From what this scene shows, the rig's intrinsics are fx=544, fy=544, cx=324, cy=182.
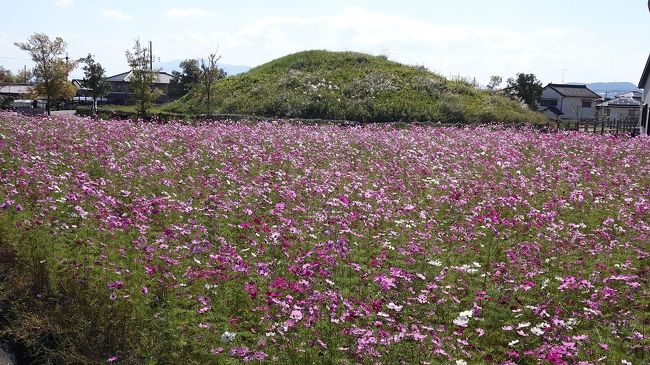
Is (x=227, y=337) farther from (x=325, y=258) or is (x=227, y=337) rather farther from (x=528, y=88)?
(x=528, y=88)

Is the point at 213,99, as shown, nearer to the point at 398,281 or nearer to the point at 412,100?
the point at 412,100

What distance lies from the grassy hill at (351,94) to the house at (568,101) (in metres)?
49.1

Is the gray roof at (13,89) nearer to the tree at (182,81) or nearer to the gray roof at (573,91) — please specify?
the tree at (182,81)

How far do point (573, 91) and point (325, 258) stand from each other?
3558 inches

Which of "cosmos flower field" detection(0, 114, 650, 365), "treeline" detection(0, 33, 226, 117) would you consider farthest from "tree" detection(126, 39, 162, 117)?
"cosmos flower field" detection(0, 114, 650, 365)

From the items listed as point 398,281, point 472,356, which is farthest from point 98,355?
point 472,356

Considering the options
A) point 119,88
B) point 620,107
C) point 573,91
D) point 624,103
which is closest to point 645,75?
point 620,107

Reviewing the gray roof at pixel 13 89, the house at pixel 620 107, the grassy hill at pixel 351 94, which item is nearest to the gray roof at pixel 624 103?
the house at pixel 620 107

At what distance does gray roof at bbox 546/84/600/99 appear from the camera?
85.1 meters

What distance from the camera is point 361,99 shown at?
35938 millimetres

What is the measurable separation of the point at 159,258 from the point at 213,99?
34060mm

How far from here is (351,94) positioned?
3700cm

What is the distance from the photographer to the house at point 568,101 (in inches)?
3329

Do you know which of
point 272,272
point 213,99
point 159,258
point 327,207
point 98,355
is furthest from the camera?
point 213,99
